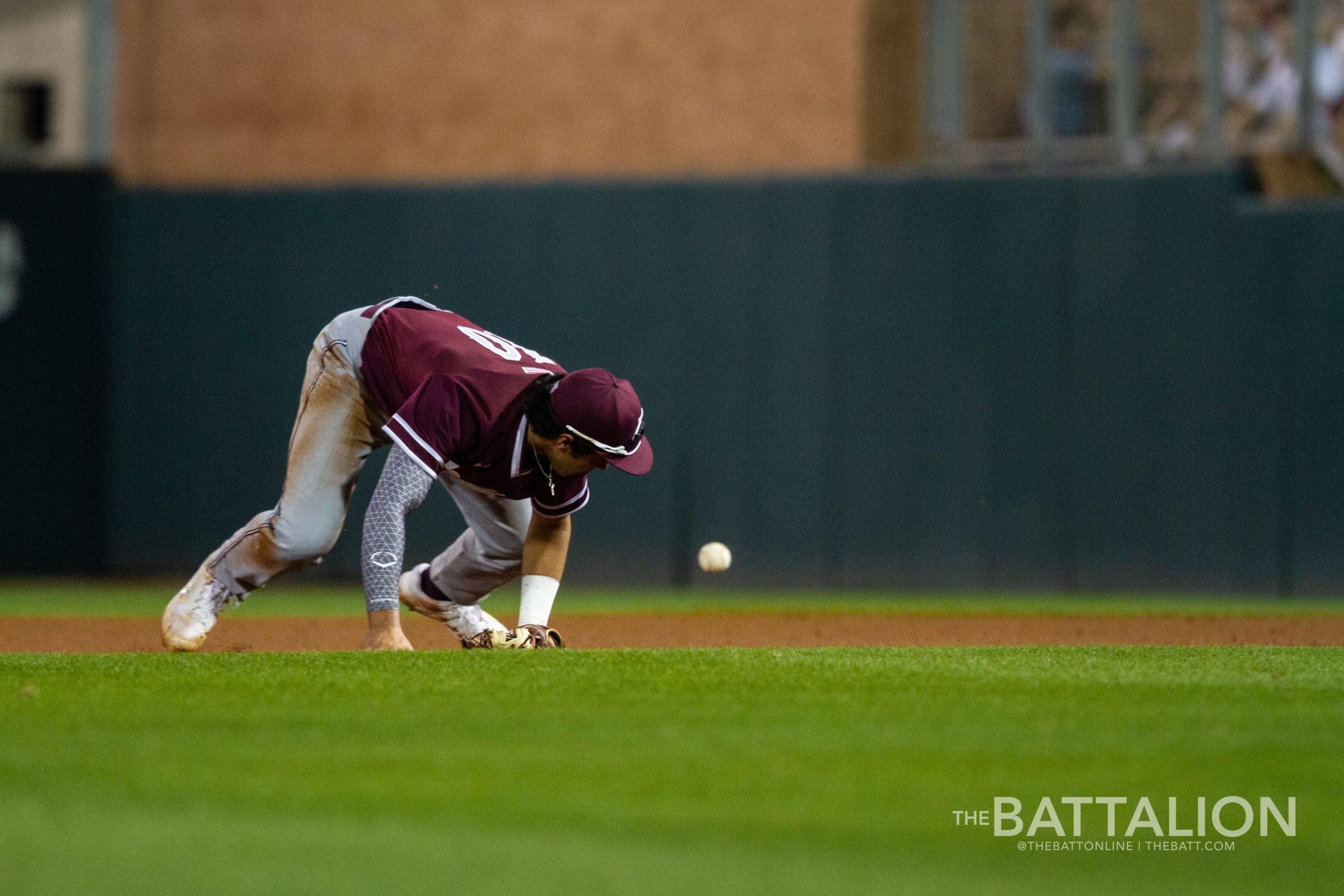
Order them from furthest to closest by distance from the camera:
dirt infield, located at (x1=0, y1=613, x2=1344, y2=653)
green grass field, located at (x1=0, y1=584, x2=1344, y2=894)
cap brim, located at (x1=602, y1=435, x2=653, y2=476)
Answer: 1. dirt infield, located at (x1=0, y1=613, x2=1344, y2=653)
2. cap brim, located at (x1=602, y1=435, x2=653, y2=476)
3. green grass field, located at (x1=0, y1=584, x2=1344, y2=894)

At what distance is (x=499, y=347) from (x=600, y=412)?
29.0 inches

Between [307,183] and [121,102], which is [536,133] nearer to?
[307,183]

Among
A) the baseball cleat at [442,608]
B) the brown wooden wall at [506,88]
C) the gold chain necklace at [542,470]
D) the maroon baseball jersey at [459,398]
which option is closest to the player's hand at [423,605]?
the baseball cleat at [442,608]

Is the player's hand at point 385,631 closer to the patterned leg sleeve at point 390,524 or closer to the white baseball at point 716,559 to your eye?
the patterned leg sleeve at point 390,524

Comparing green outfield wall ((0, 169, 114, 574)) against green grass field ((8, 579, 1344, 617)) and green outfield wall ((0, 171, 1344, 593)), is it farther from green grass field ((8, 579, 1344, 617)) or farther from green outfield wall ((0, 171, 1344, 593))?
green grass field ((8, 579, 1344, 617))

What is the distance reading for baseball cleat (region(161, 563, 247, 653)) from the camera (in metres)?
6.04

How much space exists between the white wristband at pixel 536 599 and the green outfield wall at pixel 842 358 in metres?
6.31

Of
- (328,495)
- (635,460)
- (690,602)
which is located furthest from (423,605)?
(690,602)

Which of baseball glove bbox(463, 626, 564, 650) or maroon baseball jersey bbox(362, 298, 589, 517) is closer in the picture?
maroon baseball jersey bbox(362, 298, 589, 517)

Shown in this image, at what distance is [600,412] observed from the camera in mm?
5281

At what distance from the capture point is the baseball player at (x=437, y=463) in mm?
5383

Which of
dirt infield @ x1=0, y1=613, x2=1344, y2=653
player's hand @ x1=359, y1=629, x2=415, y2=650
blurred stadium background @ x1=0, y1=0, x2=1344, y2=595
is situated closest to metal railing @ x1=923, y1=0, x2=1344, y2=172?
blurred stadium background @ x1=0, y1=0, x2=1344, y2=595

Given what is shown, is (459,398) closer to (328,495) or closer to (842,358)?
(328,495)

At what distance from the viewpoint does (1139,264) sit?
37.6 ft
